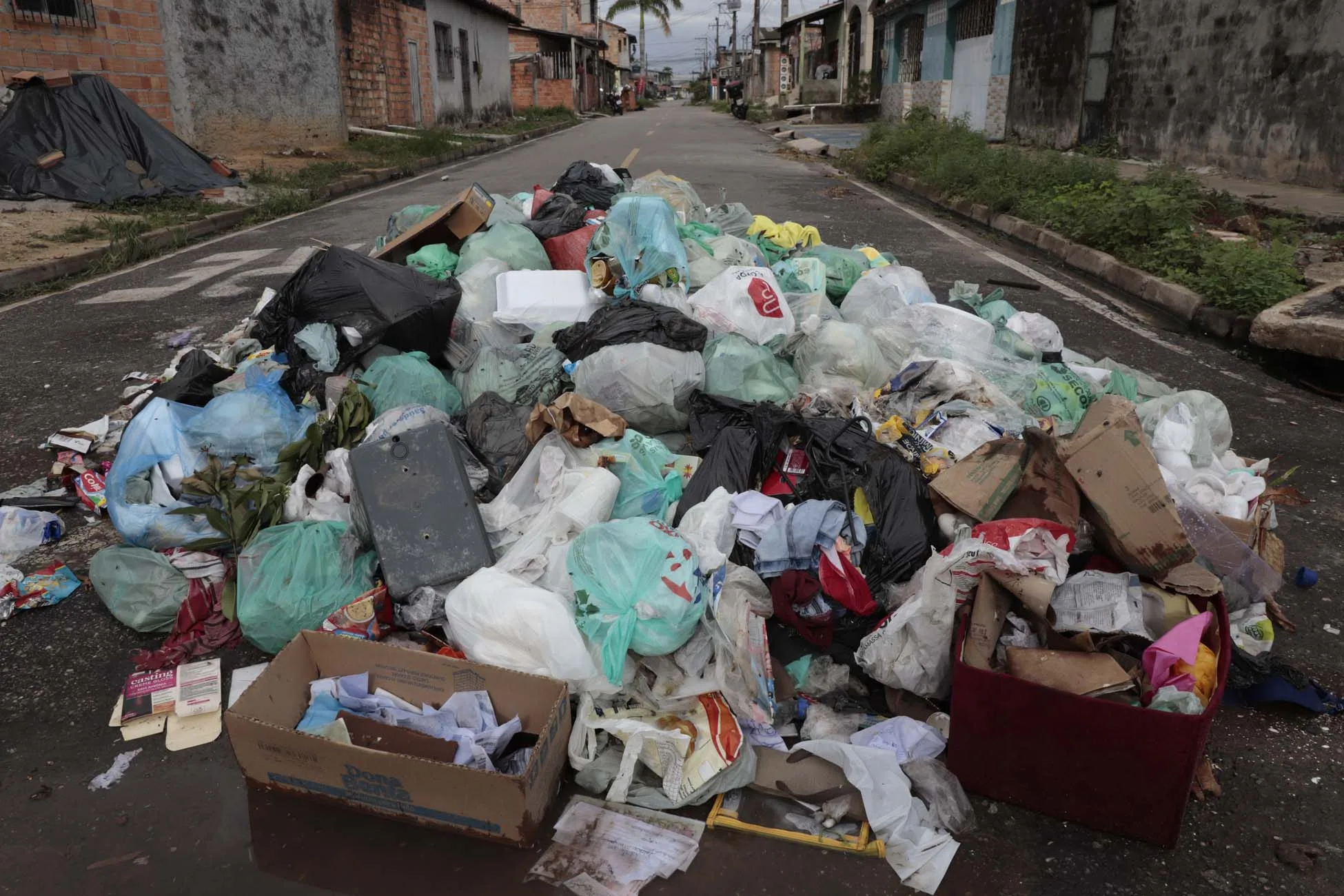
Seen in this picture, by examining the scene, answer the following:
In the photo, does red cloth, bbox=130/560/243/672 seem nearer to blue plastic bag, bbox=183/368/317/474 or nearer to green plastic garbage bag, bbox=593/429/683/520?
blue plastic bag, bbox=183/368/317/474

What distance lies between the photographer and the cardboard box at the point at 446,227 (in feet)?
15.9

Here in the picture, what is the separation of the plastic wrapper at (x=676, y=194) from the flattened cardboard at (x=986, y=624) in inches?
151

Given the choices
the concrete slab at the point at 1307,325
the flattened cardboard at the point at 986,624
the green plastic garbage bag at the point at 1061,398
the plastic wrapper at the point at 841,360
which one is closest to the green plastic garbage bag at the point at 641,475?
the plastic wrapper at the point at 841,360

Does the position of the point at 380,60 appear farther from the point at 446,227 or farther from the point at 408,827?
the point at 408,827

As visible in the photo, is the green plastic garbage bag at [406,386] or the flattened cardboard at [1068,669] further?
the green plastic garbage bag at [406,386]

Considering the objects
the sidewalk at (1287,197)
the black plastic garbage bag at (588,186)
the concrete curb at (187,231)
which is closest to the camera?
the black plastic garbage bag at (588,186)

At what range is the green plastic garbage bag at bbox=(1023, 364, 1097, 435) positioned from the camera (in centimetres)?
339

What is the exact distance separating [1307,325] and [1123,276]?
2139 millimetres

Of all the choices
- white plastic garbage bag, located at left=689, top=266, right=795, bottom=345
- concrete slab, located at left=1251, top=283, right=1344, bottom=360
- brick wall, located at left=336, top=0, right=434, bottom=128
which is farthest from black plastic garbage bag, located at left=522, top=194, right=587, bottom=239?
brick wall, located at left=336, top=0, right=434, bottom=128

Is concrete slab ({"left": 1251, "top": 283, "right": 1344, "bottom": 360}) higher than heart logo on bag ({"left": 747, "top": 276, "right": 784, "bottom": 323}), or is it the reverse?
heart logo on bag ({"left": 747, "top": 276, "right": 784, "bottom": 323})

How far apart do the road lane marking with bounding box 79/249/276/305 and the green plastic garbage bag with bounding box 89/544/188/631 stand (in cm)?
405

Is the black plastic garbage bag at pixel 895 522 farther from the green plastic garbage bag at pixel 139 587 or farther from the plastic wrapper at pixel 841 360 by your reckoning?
the green plastic garbage bag at pixel 139 587

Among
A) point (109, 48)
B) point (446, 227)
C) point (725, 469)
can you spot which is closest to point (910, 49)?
point (109, 48)

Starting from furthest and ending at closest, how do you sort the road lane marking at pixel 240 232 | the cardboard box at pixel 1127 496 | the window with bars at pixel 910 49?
the window with bars at pixel 910 49, the road lane marking at pixel 240 232, the cardboard box at pixel 1127 496
